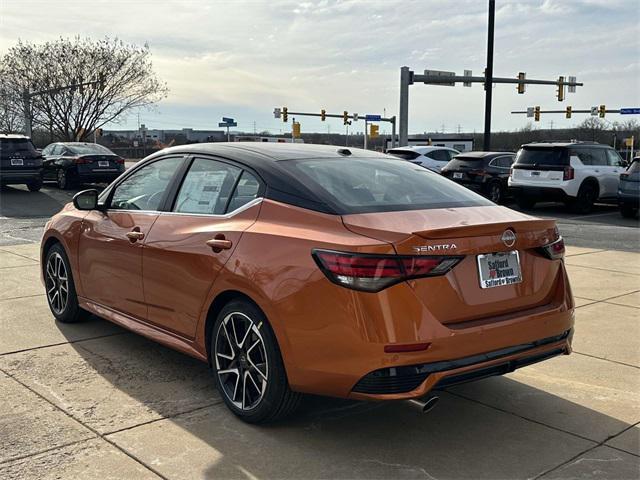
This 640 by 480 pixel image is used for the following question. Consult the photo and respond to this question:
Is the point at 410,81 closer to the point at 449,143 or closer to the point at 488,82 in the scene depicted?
the point at 488,82

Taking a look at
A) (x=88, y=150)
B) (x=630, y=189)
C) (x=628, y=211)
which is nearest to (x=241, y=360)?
(x=630, y=189)

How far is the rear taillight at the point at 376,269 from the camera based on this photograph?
10.3 feet

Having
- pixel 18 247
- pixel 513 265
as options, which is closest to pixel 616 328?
pixel 513 265

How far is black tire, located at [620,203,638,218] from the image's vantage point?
15740 mm

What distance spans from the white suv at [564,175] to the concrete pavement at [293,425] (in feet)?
40.0

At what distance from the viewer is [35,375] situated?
14.8 ft

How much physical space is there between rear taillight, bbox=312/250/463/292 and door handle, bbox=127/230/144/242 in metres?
1.81

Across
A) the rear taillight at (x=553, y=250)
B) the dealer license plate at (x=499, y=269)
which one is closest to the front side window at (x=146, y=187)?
the dealer license plate at (x=499, y=269)

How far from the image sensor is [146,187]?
4891 mm

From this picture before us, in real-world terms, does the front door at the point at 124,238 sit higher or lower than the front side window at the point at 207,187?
lower

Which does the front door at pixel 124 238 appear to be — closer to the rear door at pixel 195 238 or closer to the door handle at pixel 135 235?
the door handle at pixel 135 235

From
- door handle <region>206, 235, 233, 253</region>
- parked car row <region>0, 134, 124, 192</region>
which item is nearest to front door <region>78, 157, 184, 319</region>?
door handle <region>206, 235, 233, 253</region>

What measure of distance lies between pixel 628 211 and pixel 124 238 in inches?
559

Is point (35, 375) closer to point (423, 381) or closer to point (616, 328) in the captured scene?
point (423, 381)
